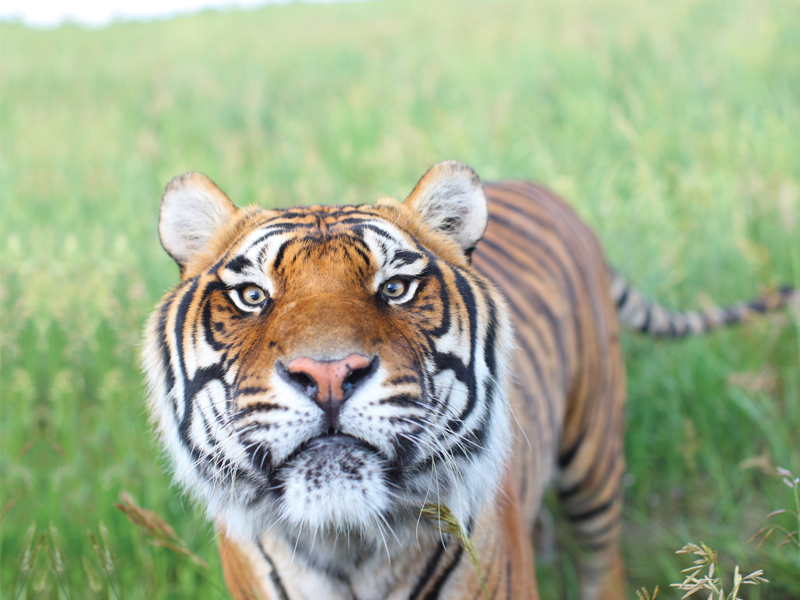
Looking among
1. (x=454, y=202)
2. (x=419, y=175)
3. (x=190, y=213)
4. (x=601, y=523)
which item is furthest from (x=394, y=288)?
(x=419, y=175)

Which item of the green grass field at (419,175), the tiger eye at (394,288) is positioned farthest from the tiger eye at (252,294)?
the green grass field at (419,175)

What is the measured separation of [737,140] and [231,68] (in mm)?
6806

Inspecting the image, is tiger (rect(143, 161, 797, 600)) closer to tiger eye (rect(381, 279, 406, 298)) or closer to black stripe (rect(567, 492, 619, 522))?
tiger eye (rect(381, 279, 406, 298))

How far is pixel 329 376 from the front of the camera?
1.08m

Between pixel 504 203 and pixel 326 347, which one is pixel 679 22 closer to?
pixel 504 203

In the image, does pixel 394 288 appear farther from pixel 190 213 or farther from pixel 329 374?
pixel 190 213

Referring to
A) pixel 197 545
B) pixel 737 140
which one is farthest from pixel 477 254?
pixel 737 140

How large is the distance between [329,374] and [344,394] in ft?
0.16

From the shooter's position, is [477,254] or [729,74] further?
[729,74]

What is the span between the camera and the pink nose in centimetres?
108

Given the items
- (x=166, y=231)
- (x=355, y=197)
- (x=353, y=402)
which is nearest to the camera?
(x=353, y=402)

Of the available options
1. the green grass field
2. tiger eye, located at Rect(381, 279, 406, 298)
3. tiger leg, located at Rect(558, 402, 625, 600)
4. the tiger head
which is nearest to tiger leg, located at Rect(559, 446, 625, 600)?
tiger leg, located at Rect(558, 402, 625, 600)

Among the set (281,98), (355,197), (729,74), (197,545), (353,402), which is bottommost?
(197,545)

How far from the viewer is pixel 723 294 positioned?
3709mm
